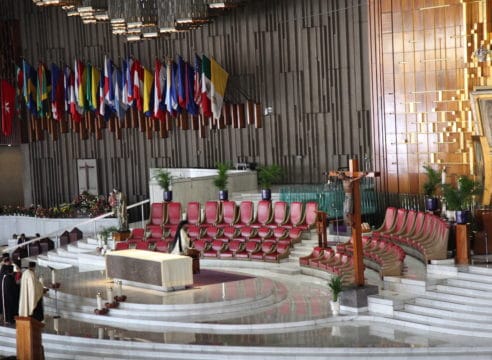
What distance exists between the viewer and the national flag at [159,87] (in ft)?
88.2

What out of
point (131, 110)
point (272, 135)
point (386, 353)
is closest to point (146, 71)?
point (131, 110)

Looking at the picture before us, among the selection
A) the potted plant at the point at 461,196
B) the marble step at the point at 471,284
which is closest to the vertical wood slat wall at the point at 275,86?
the potted plant at the point at 461,196

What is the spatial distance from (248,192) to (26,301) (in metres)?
9.86

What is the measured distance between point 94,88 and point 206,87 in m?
4.57

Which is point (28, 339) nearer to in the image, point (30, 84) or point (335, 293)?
point (335, 293)

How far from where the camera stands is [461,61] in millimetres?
20047

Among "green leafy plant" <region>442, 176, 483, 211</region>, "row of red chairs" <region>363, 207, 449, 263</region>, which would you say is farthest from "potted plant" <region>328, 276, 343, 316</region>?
"green leafy plant" <region>442, 176, 483, 211</region>

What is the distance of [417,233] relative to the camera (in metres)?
17.3

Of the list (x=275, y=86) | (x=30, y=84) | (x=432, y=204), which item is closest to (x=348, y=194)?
(x=432, y=204)

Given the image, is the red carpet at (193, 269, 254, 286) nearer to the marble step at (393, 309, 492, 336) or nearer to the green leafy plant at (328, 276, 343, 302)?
the green leafy plant at (328, 276, 343, 302)

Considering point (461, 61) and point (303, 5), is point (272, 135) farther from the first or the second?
point (461, 61)

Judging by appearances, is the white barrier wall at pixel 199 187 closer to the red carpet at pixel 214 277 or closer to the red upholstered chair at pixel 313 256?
the red carpet at pixel 214 277

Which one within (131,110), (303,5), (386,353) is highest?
(303,5)

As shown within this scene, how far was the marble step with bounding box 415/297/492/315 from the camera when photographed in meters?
13.7
